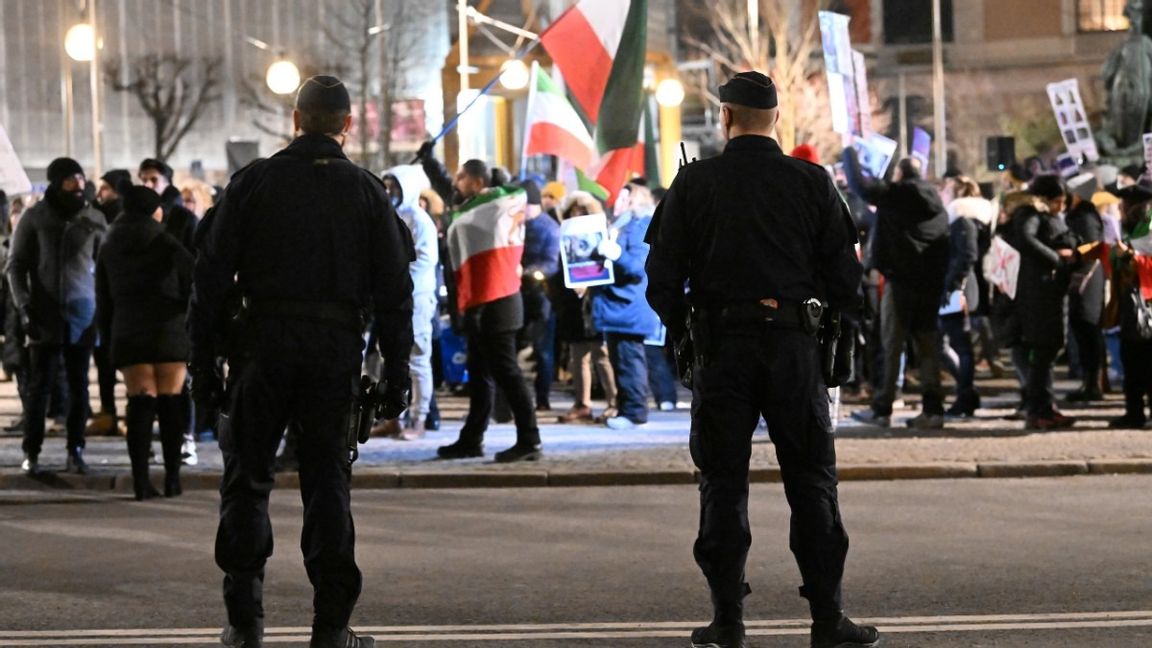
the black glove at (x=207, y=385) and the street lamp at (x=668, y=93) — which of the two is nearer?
the black glove at (x=207, y=385)

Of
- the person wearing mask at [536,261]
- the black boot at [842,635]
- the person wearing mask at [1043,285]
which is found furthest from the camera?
the person wearing mask at [536,261]

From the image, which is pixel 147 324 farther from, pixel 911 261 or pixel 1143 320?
pixel 1143 320

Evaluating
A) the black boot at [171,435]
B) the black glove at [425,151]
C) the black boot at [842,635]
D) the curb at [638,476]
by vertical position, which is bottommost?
the black boot at [842,635]

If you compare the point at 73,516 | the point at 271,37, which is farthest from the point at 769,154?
the point at 271,37

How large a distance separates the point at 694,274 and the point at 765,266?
288 mm

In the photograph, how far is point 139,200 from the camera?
12.5 m

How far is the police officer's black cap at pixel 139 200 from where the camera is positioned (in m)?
12.5

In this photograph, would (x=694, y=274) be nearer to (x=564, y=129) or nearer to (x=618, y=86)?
(x=618, y=86)

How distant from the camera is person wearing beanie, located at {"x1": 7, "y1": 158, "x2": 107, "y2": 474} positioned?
1350cm

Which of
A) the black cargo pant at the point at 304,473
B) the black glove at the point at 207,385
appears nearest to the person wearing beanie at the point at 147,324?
the black glove at the point at 207,385

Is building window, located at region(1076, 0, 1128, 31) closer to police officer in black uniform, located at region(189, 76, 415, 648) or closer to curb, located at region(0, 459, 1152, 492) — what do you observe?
curb, located at region(0, 459, 1152, 492)

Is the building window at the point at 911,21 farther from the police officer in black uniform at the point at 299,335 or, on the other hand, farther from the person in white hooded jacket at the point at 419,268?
the police officer in black uniform at the point at 299,335

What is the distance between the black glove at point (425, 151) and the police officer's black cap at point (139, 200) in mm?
2138

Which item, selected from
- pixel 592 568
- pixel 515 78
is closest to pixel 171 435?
pixel 592 568
